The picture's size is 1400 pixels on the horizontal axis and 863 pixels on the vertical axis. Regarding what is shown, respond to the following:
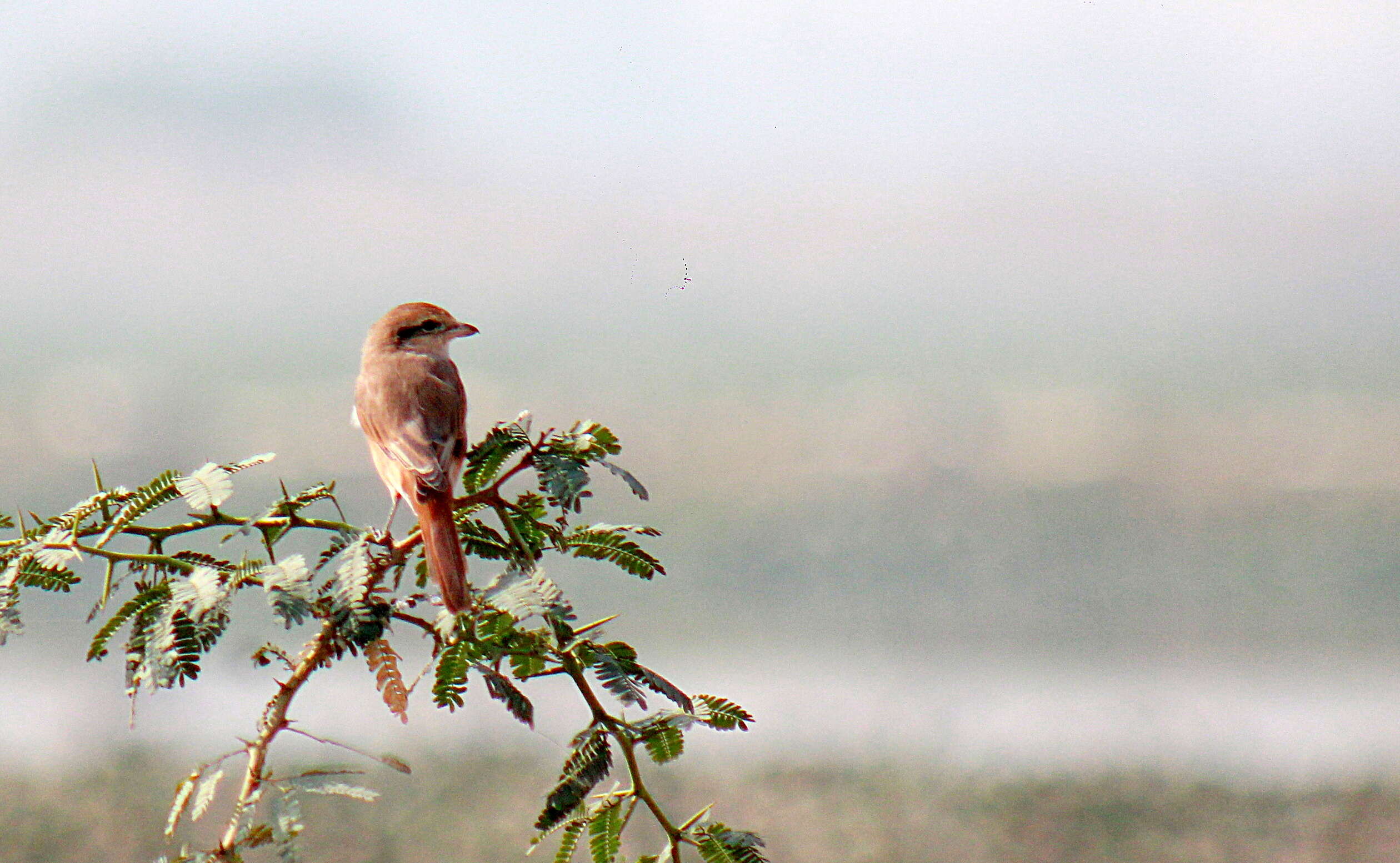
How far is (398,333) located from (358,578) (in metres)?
1.14

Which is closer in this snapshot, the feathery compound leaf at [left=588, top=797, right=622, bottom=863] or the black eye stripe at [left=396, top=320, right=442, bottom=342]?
the feathery compound leaf at [left=588, top=797, right=622, bottom=863]

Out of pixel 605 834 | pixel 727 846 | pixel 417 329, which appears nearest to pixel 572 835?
pixel 605 834

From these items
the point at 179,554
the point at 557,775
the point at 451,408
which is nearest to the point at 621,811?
the point at 557,775

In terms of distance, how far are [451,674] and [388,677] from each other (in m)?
0.07

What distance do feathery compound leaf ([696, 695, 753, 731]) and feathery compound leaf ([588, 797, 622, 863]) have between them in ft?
0.49

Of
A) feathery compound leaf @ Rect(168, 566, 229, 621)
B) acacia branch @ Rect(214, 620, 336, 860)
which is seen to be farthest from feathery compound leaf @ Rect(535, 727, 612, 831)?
feathery compound leaf @ Rect(168, 566, 229, 621)

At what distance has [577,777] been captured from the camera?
1.21 m

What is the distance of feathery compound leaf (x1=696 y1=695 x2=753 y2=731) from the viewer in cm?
133

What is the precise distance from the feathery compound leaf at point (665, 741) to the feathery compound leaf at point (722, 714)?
0.07m

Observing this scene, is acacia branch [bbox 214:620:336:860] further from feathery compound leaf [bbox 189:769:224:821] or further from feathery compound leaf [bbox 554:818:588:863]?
feathery compound leaf [bbox 554:818:588:863]

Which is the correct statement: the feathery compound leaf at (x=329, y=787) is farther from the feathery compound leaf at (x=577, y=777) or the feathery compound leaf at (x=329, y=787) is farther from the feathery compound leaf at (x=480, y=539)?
the feathery compound leaf at (x=480, y=539)

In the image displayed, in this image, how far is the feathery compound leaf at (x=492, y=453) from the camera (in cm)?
134

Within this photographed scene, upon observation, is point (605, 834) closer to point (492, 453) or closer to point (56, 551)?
point (492, 453)

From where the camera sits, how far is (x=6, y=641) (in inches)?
43.6
